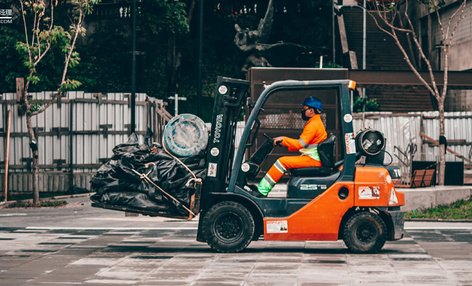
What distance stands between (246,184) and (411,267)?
2749 mm

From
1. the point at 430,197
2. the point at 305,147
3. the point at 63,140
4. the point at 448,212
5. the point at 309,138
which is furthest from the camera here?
the point at 63,140

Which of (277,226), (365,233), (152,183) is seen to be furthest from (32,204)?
(365,233)

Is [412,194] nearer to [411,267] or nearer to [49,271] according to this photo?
[411,267]

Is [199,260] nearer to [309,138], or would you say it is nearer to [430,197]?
[309,138]

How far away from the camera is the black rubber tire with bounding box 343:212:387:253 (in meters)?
12.0

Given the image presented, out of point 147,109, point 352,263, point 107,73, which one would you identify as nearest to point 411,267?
point 352,263

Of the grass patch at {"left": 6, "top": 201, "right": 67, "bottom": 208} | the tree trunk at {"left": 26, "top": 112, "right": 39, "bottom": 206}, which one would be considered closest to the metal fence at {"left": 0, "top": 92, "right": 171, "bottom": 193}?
the tree trunk at {"left": 26, "top": 112, "right": 39, "bottom": 206}

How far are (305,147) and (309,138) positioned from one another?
0.56 feet

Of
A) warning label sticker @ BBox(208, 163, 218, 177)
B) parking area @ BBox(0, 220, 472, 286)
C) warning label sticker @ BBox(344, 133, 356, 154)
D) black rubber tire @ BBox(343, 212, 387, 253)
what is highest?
warning label sticker @ BBox(344, 133, 356, 154)

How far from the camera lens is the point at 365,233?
39.5ft

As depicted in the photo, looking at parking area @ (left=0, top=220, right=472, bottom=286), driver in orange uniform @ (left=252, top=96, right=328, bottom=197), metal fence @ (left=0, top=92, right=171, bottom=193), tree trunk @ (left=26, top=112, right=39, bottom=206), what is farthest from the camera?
metal fence @ (left=0, top=92, right=171, bottom=193)

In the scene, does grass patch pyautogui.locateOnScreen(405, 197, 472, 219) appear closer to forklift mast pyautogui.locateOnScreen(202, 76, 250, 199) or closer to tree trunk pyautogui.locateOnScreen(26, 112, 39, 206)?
forklift mast pyautogui.locateOnScreen(202, 76, 250, 199)

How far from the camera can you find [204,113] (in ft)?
147

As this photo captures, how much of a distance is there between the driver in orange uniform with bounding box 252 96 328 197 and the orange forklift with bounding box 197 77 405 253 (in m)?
0.11
